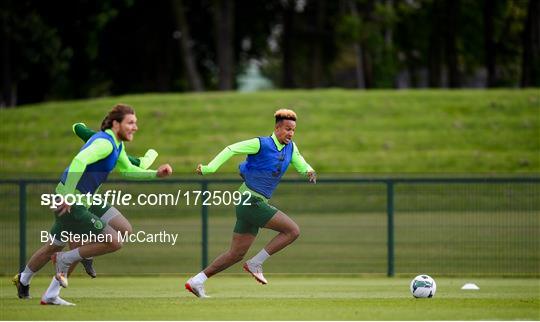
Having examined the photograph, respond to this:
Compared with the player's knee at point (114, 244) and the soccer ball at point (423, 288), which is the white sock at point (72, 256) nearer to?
the player's knee at point (114, 244)

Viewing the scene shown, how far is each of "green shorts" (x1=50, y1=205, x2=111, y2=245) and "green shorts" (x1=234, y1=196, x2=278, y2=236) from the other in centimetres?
167

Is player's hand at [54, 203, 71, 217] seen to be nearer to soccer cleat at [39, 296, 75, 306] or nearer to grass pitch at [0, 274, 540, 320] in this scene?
grass pitch at [0, 274, 540, 320]

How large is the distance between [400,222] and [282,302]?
8.83 meters

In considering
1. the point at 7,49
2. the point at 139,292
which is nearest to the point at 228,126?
the point at 7,49

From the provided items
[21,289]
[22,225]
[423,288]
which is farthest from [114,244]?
[22,225]

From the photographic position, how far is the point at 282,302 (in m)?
14.8

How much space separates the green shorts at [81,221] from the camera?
45.0 feet

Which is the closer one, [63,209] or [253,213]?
[63,209]

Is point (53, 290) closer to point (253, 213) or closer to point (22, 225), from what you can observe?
point (253, 213)

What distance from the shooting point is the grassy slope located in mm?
38125

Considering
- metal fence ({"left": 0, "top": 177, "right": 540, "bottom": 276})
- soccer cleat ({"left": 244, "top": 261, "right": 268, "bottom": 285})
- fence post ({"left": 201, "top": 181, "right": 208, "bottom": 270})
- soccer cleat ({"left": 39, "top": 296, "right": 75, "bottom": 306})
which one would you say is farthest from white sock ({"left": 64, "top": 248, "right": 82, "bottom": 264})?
fence post ({"left": 201, "top": 181, "right": 208, "bottom": 270})

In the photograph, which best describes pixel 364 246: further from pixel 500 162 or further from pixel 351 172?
pixel 500 162

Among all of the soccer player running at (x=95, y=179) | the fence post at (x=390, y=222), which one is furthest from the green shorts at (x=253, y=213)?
the fence post at (x=390, y=222)

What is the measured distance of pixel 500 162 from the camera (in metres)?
38.1
